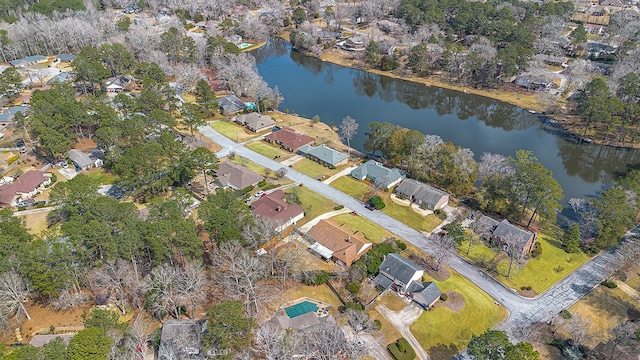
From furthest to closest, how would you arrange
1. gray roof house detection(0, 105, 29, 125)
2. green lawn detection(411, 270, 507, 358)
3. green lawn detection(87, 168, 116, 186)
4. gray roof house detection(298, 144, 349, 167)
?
gray roof house detection(0, 105, 29, 125) < gray roof house detection(298, 144, 349, 167) < green lawn detection(87, 168, 116, 186) < green lawn detection(411, 270, 507, 358)

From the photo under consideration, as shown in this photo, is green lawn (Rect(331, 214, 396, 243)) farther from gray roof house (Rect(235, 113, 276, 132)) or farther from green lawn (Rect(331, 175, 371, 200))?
gray roof house (Rect(235, 113, 276, 132))

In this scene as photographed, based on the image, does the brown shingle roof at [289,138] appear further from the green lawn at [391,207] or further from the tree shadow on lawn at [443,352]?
the tree shadow on lawn at [443,352]

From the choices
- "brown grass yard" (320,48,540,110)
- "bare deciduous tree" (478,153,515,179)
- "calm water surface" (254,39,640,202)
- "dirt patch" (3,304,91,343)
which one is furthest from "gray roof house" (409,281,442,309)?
"brown grass yard" (320,48,540,110)

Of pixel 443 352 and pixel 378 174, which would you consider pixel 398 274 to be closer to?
pixel 443 352

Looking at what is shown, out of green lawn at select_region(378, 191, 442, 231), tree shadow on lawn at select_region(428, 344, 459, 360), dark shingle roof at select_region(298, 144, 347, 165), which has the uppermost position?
dark shingle roof at select_region(298, 144, 347, 165)

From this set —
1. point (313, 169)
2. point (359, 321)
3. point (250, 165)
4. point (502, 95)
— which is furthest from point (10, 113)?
point (502, 95)

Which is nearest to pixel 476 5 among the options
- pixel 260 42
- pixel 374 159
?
pixel 260 42
